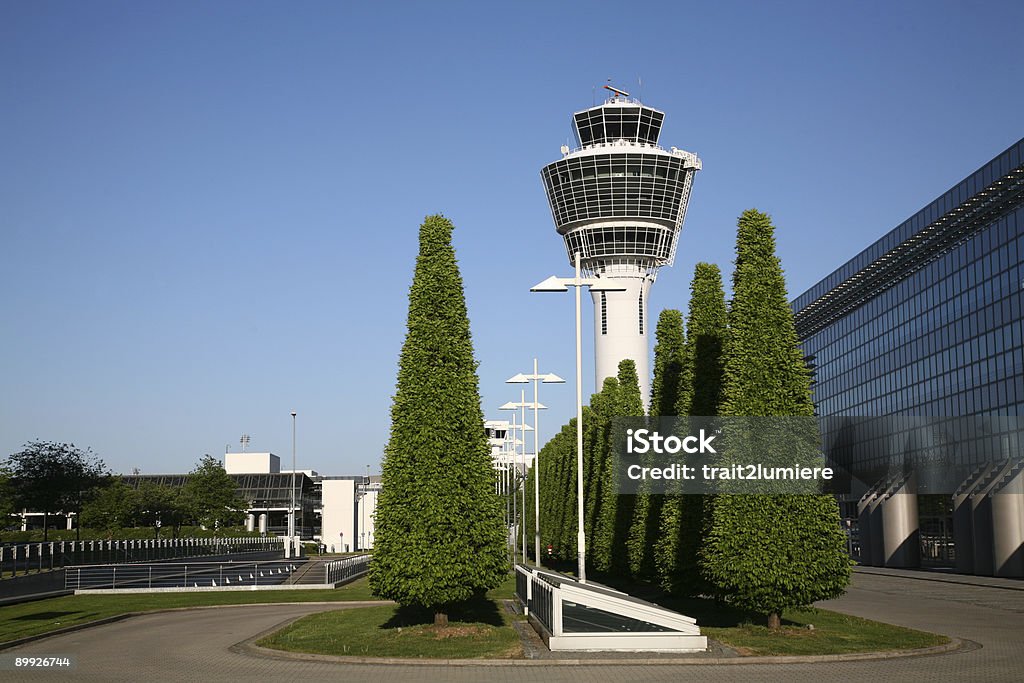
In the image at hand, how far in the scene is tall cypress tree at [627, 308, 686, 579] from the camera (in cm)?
3609

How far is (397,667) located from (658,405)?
20.7m

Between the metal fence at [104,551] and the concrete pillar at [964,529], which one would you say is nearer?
the metal fence at [104,551]

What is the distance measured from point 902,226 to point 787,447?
5908 cm

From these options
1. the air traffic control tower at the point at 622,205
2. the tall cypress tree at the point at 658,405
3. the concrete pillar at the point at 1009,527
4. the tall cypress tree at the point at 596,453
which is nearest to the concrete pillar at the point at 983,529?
the concrete pillar at the point at 1009,527

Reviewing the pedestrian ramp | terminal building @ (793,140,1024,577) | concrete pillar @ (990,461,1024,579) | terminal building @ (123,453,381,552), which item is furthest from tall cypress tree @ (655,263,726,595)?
terminal building @ (123,453,381,552)

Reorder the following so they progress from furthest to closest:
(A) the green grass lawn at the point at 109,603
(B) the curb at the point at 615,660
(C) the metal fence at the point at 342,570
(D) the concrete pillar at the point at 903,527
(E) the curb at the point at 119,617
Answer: (D) the concrete pillar at the point at 903,527, (C) the metal fence at the point at 342,570, (A) the green grass lawn at the point at 109,603, (E) the curb at the point at 119,617, (B) the curb at the point at 615,660

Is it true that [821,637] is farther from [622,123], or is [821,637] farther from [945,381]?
[622,123]

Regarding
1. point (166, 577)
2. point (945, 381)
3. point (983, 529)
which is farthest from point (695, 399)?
point (945, 381)

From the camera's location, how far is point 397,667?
70.9 ft

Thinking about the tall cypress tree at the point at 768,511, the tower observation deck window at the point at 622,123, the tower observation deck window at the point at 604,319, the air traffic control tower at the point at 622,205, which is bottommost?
the tall cypress tree at the point at 768,511

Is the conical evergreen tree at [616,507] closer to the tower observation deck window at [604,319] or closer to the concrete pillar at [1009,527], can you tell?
the concrete pillar at [1009,527]

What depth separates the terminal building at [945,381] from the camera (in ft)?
200

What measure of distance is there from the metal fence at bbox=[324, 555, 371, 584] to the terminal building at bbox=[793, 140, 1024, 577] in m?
32.4

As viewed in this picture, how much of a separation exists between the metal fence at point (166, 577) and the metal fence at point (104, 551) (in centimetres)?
161
